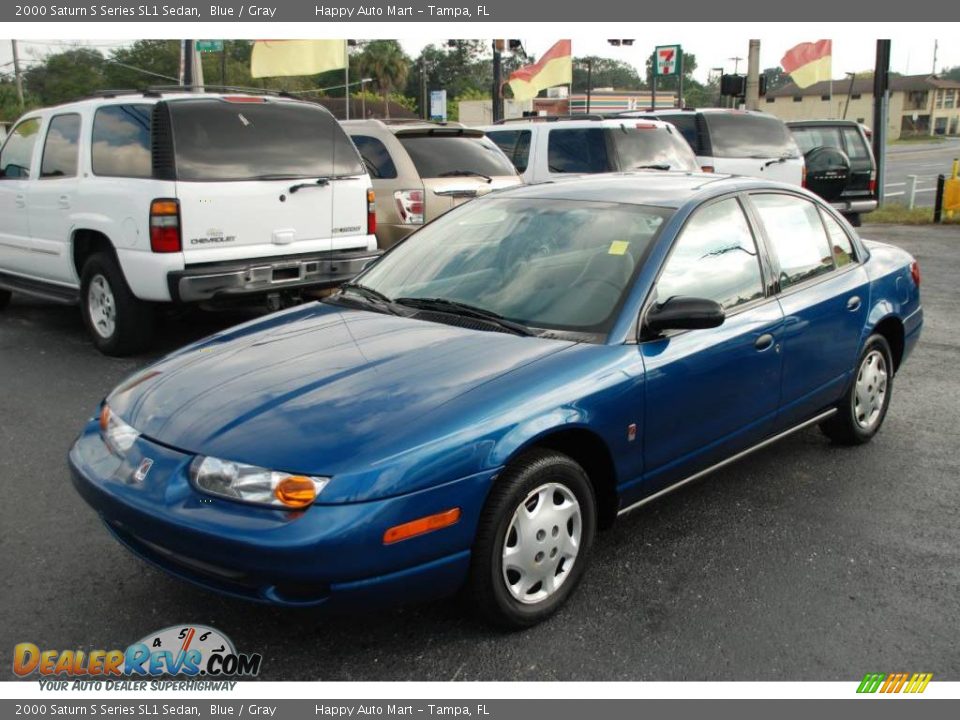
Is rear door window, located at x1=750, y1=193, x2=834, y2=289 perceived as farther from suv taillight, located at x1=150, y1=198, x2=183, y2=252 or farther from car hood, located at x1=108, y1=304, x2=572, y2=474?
suv taillight, located at x1=150, y1=198, x2=183, y2=252

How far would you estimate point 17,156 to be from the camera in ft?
26.9

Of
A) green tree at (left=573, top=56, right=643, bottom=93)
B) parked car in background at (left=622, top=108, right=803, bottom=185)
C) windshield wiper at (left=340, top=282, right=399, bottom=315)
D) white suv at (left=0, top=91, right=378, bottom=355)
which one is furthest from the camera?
green tree at (left=573, top=56, right=643, bottom=93)

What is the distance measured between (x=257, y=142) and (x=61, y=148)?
72.3 inches

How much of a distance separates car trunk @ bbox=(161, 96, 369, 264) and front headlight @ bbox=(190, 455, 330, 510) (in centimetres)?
396

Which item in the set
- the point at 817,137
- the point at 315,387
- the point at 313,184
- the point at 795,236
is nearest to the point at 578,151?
the point at 313,184

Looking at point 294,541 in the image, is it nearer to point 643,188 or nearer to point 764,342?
point 764,342

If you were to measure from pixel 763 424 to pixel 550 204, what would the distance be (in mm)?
1407

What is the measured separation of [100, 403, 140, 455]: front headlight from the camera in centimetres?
322

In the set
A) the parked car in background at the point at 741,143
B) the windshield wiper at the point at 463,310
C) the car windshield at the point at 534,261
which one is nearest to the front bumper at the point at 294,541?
the windshield wiper at the point at 463,310

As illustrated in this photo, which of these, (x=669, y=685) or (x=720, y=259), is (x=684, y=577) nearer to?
(x=669, y=685)

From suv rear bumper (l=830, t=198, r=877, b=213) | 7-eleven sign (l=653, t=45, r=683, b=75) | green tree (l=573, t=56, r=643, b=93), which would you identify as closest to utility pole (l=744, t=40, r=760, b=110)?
suv rear bumper (l=830, t=198, r=877, b=213)

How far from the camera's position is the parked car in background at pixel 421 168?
29.0 feet
